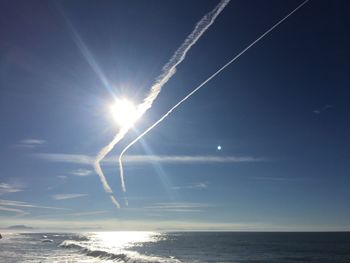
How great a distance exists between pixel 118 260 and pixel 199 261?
51.2 ft

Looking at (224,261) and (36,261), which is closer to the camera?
(36,261)

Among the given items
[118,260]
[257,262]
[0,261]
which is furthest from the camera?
[257,262]

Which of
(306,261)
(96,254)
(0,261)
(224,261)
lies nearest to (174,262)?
(224,261)

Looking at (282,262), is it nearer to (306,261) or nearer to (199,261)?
(306,261)

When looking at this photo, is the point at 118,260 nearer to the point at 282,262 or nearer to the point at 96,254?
the point at 96,254

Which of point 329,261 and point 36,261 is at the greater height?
point 329,261

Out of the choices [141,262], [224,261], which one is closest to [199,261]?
[224,261]

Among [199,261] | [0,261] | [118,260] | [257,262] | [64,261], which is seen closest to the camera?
[0,261]

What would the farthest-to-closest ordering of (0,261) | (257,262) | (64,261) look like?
(257,262) → (64,261) → (0,261)

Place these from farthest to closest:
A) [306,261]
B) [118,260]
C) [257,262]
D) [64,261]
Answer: [306,261] → [257,262] → [118,260] → [64,261]

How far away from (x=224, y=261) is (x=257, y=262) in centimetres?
803

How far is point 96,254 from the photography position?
86.6 meters

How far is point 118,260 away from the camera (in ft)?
252

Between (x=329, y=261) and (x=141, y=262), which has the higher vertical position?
(x=329, y=261)
